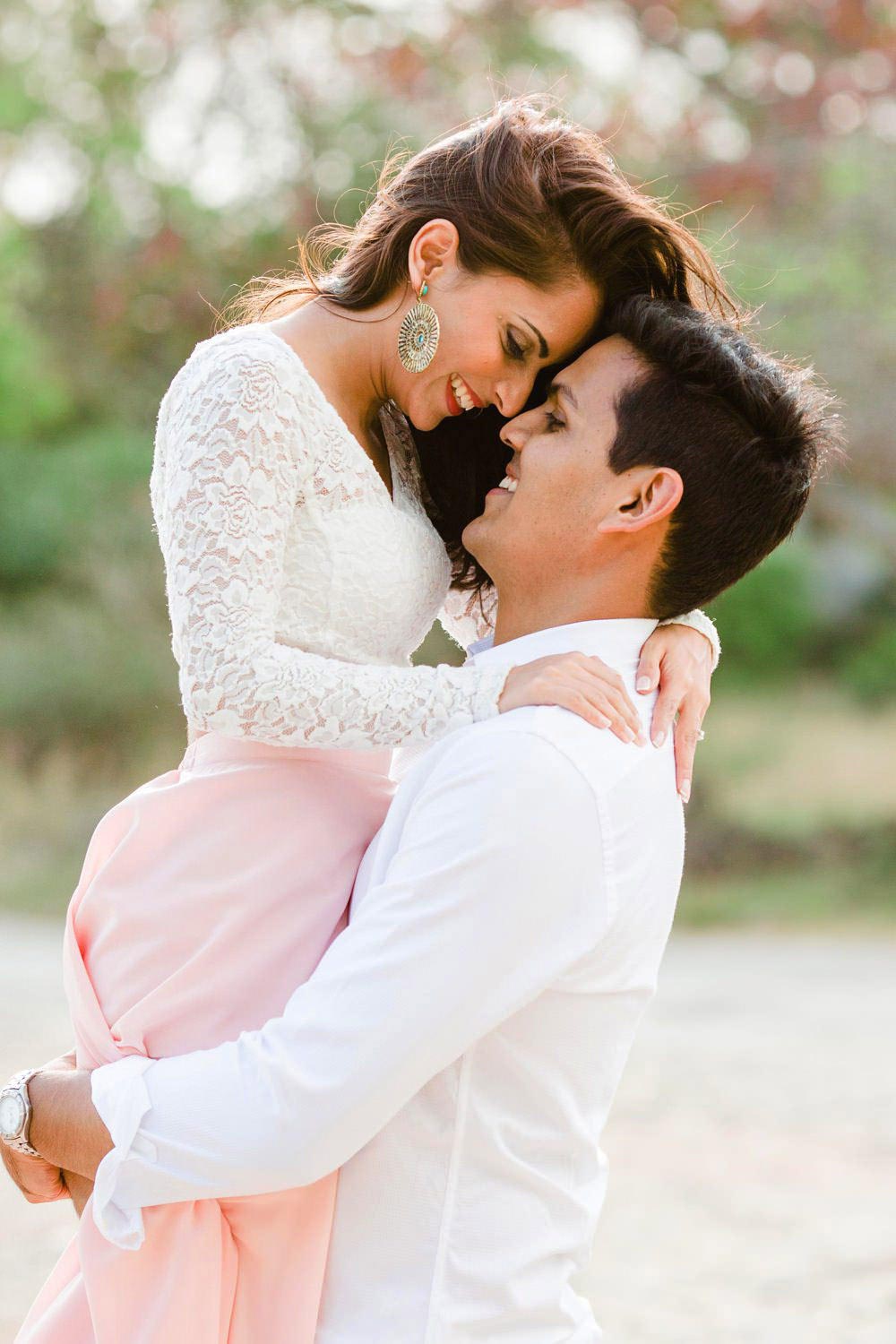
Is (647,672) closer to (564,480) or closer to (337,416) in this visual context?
(564,480)

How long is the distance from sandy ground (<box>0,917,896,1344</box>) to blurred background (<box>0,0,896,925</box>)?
7.26ft

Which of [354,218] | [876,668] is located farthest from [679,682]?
[876,668]

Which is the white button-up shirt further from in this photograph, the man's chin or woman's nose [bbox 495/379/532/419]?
woman's nose [bbox 495/379/532/419]

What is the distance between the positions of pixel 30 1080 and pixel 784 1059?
19.8ft

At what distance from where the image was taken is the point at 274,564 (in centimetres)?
202

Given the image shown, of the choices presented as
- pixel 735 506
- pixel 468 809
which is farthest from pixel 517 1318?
pixel 735 506

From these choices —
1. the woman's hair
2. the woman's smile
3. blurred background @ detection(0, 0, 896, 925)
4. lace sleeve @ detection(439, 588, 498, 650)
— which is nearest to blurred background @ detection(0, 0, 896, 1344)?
blurred background @ detection(0, 0, 896, 925)

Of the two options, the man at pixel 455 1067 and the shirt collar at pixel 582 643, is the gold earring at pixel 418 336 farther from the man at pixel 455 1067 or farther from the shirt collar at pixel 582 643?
the man at pixel 455 1067

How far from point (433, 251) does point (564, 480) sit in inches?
15.9

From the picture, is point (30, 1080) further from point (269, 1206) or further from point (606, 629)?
point (606, 629)

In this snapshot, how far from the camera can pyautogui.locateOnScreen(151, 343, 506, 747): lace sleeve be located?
1.96 meters

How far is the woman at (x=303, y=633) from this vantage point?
5.93 ft

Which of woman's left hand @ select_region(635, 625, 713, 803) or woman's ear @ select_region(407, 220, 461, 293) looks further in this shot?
woman's ear @ select_region(407, 220, 461, 293)

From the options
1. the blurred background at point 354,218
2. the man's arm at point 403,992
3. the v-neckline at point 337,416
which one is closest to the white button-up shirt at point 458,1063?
the man's arm at point 403,992
